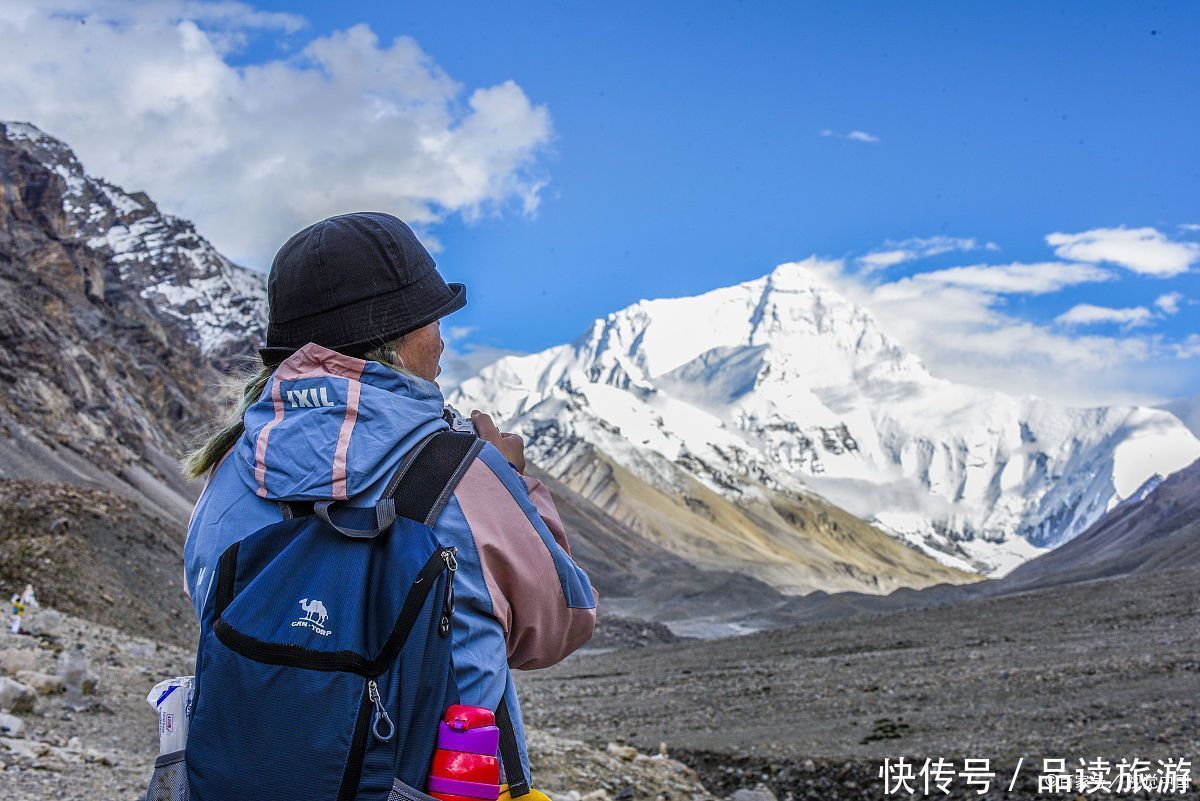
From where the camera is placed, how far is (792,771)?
1459 centimetres

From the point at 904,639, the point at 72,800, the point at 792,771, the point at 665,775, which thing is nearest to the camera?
the point at 72,800

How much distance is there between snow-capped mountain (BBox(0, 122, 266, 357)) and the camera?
143m

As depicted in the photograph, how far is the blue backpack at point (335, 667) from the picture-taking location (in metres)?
2.40

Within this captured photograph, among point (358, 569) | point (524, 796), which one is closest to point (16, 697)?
point (524, 796)

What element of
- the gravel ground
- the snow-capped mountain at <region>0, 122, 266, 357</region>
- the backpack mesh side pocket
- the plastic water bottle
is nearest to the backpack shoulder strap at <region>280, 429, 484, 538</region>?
the plastic water bottle

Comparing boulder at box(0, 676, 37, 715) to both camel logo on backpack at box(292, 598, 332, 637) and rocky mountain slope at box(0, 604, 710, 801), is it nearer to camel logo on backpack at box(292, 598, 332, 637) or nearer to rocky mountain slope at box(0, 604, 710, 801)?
rocky mountain slope at box(0, 604, 710, 801)

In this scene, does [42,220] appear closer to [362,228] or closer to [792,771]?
[792,771]

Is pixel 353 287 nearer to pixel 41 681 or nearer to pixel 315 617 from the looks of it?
pixel 315 617

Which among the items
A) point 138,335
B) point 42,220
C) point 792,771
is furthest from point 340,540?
point 42,220

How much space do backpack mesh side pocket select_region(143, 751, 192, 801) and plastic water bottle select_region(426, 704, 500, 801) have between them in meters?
0.60

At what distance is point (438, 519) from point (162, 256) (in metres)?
161

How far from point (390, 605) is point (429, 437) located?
410 mm

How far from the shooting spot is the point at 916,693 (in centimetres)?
2125

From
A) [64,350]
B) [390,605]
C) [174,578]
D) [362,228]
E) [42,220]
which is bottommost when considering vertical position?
[390,605]
